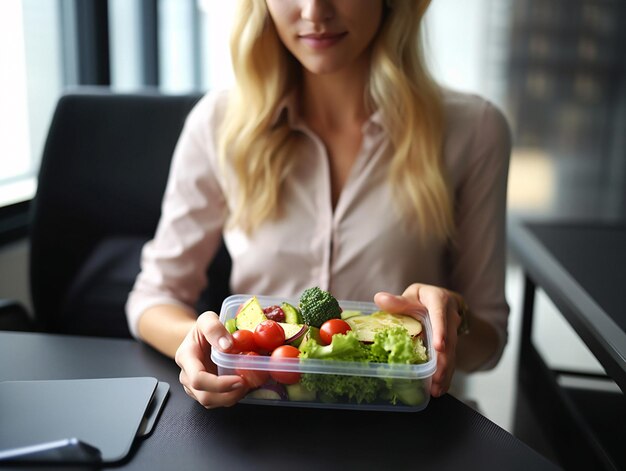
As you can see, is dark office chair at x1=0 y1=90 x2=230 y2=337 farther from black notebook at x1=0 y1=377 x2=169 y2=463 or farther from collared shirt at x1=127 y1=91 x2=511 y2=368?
black notebook at x1=0 y1=377 x2=169 y2=463

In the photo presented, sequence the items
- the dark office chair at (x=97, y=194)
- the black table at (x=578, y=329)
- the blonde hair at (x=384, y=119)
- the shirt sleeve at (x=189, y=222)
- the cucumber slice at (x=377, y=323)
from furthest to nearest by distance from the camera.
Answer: the dark office chair at (x=97, y=194) < the shirt sleeve at (x=189, y=222) < the blonde hair at (x=384, y=119) < the black table at (x=578, y=329) < the cucumber slice at (x=377, y=323)

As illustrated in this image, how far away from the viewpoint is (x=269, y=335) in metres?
0.88

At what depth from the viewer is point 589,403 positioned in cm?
193

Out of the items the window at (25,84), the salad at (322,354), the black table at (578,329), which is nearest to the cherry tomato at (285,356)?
the salad at (322,354)

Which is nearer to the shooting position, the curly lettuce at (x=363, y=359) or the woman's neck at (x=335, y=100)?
the curly lettuce at (x=363, y=359)

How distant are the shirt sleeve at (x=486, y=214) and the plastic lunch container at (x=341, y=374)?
0.50 m

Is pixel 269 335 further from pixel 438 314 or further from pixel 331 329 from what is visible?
pixel 438 314

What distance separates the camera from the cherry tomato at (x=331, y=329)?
2.96 feet

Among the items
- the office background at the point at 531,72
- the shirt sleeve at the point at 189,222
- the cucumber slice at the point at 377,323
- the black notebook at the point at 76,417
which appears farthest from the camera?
the office background at the point at 531,72

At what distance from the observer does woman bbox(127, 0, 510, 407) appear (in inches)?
56.1

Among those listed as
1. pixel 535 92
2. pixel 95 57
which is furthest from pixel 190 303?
pixel 535 92

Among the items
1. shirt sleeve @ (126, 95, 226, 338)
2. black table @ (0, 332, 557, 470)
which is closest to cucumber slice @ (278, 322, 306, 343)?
black table @ (0, 332, 557, 470)

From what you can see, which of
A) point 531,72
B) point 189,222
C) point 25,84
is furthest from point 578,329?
point 531,72

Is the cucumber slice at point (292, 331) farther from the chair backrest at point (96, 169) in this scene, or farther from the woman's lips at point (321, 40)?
the chair backrest at point (96, 169)
